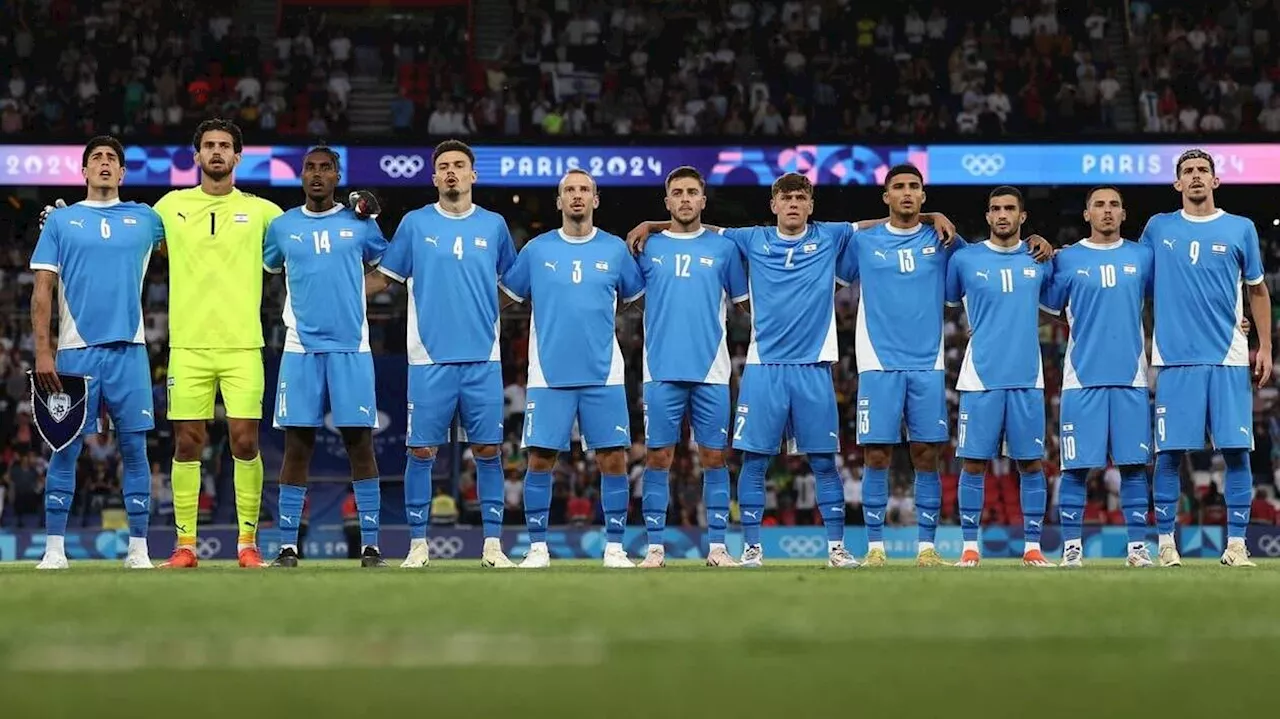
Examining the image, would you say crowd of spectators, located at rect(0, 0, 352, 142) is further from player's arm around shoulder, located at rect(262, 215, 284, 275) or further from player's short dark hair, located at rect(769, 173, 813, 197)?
player's short dark hair, located at rect(769, 173, 813, 197)

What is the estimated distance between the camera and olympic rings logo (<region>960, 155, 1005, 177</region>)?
22625 millimetres

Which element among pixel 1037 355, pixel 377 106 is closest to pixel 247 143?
pixel 377 106

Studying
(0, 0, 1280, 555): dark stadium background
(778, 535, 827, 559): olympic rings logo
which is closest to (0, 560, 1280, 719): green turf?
(778, 535, 827, 559): olympic rings logo

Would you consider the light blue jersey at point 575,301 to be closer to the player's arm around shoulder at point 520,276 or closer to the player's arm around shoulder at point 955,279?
the player's arm around shoulder at point 520,276

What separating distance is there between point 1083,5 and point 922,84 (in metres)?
4.26

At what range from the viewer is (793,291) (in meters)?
10.1

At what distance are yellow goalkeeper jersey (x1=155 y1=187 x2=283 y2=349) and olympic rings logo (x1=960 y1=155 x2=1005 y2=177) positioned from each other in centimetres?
1471

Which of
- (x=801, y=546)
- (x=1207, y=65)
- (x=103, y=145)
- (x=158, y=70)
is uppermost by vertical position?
(x=1207, y=65)

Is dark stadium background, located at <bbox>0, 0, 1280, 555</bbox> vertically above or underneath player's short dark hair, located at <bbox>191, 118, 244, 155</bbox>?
above

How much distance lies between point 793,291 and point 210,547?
1159cm

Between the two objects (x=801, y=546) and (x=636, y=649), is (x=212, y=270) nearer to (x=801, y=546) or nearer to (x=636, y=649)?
(x=636, y=649)

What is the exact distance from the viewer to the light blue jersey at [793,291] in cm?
998

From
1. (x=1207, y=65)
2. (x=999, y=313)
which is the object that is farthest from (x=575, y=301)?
(x=1207, y=65)

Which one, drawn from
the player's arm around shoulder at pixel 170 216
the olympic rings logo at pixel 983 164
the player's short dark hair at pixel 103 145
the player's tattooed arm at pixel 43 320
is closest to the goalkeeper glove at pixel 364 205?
the player's arm around shoulder at pixel 170 216
